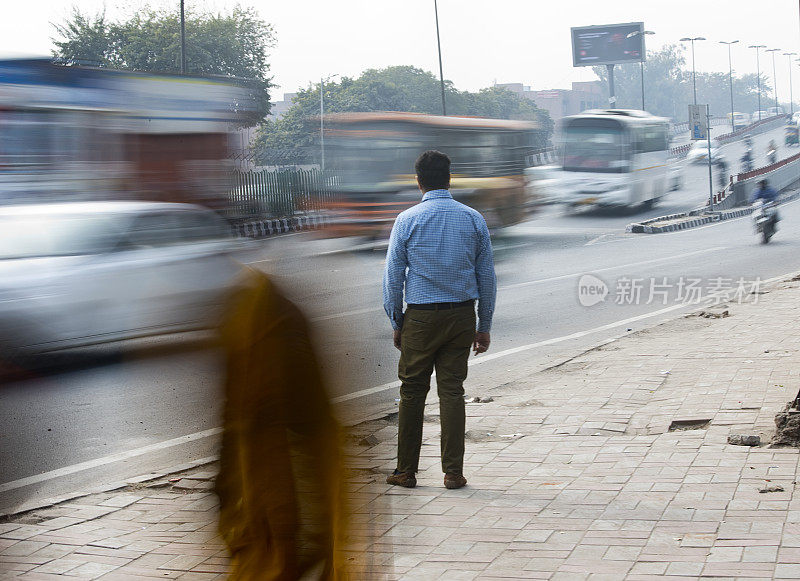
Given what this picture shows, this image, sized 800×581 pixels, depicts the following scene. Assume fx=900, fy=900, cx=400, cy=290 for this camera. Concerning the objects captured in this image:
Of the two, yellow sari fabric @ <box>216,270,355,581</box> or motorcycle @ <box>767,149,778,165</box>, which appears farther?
motorcycle @ <box>767,149,778,165</box>

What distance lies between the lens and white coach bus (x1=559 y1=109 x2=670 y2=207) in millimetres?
23422

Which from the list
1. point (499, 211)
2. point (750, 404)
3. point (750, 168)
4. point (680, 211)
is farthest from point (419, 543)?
point (750, 168)

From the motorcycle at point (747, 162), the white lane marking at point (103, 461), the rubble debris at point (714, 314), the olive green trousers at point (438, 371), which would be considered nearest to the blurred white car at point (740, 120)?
the motorcycle at point (747, 162)

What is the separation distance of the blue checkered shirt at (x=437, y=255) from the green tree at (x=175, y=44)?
1.06 m

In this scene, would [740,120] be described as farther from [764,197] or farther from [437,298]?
[437,298]

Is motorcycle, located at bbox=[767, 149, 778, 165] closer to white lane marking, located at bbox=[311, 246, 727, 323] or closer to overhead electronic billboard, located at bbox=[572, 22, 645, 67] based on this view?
overhead electronic billboard, located at bbox=[572, 22, 645, 67]

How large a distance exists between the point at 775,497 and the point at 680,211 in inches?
1009

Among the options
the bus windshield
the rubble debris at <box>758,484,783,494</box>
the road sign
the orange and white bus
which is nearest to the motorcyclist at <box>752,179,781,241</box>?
the road sign

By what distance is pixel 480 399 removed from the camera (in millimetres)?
5973

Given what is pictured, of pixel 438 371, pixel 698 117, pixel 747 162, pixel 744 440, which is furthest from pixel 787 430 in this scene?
pixel 747 162

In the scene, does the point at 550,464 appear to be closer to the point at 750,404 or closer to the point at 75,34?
the point at 750,404

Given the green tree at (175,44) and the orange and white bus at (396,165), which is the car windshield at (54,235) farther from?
the orange and white bus at (396,165)

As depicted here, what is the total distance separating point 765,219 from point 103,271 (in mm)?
15320

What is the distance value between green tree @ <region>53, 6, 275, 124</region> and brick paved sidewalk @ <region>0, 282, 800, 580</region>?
1.96 metres
